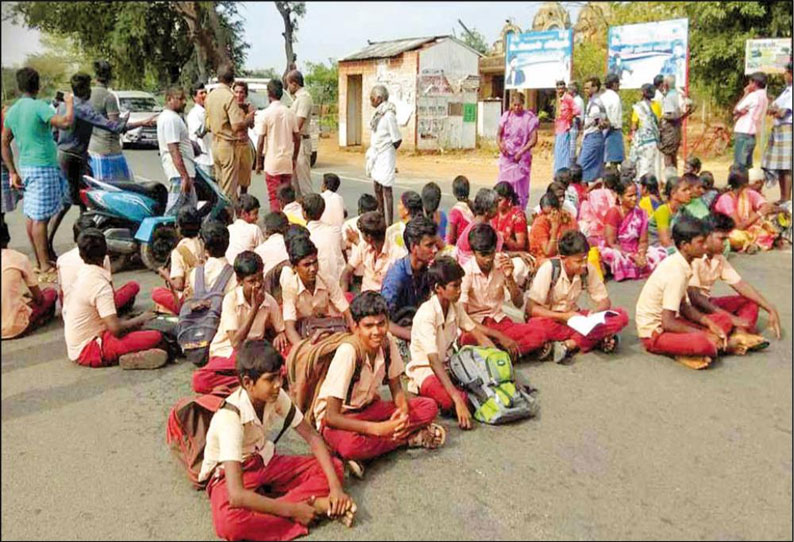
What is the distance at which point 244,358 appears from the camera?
8.05 ft

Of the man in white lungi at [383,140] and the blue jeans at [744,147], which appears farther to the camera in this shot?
the blue jeans at [744,147]

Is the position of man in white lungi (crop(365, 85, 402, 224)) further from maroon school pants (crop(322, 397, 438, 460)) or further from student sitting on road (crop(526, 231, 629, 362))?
maroon school pants (crop(322, 397, 438, 460))

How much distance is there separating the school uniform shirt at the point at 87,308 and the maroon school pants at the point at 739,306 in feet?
12.1

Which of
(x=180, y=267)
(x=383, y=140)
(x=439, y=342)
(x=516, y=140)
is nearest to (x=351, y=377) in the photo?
(x=439, y=342)

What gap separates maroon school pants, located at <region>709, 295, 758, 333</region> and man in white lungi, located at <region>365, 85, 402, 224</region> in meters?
3.37

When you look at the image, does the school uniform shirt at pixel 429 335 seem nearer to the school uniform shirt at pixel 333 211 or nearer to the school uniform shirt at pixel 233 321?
the school uniform shirt at pixel 233 321

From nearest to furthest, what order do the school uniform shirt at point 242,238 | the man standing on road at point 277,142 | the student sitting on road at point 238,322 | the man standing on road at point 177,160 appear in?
the student sitting on road at point 238,322
the school uniform shirt at point 242,238
the man standing on road at point 177,160
the man standing on road at point 277,142

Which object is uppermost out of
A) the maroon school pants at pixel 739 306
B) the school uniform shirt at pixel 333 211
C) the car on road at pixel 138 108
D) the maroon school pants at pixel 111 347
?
the car on road at pixel 138 108

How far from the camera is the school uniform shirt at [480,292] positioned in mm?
4203

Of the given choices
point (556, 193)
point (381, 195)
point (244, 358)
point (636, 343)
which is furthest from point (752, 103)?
point (244, 358)

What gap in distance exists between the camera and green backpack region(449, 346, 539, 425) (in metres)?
3.38

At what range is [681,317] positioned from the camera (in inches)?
169

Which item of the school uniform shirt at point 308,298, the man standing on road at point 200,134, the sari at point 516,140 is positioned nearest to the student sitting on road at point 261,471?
the school uniform shirt at point 308,298

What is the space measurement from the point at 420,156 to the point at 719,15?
6.84m
